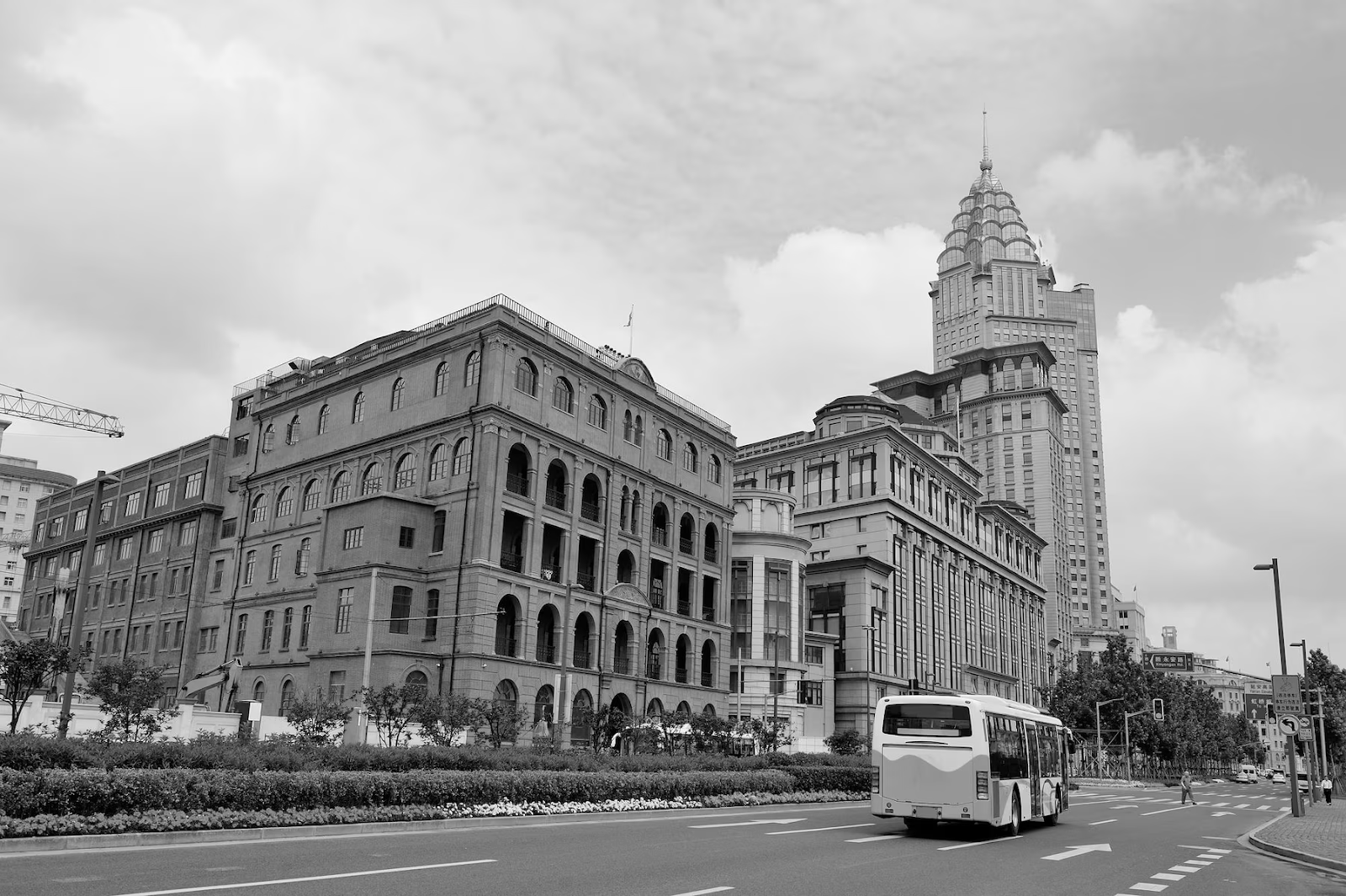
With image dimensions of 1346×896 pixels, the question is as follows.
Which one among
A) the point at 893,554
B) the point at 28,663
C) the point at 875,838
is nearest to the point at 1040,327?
the point at 893,554

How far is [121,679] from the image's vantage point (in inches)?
1837

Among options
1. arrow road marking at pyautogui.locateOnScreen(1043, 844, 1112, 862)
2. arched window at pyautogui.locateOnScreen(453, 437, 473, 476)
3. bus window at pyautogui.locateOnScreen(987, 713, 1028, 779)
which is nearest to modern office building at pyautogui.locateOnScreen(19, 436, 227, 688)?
arched window at pyautogui.locateOnScreen(453, 437, 473, 476)

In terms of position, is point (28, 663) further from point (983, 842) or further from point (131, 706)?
point (983, 842)

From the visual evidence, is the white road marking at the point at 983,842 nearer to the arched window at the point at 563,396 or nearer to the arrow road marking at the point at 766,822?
the arrow road marking at the point at 766,822

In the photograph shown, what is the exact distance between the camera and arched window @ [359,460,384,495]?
56.8 metres

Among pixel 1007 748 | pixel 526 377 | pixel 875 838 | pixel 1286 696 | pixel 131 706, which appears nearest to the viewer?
pixel 875 838

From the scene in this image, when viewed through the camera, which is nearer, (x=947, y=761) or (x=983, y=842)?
(x=983, y=842)

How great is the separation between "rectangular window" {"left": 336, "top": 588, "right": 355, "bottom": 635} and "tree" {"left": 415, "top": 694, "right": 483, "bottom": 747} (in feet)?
38.0

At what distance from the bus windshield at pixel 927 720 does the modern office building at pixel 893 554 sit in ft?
160

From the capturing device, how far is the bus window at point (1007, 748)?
75.6 feet

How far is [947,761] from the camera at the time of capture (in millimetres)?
22516

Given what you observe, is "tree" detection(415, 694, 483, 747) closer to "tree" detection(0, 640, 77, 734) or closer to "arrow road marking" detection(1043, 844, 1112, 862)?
"tree" detection(0, 640, 77, 734)

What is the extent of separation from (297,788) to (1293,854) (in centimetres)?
1927

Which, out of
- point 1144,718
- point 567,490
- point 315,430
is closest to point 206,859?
point 567,490
